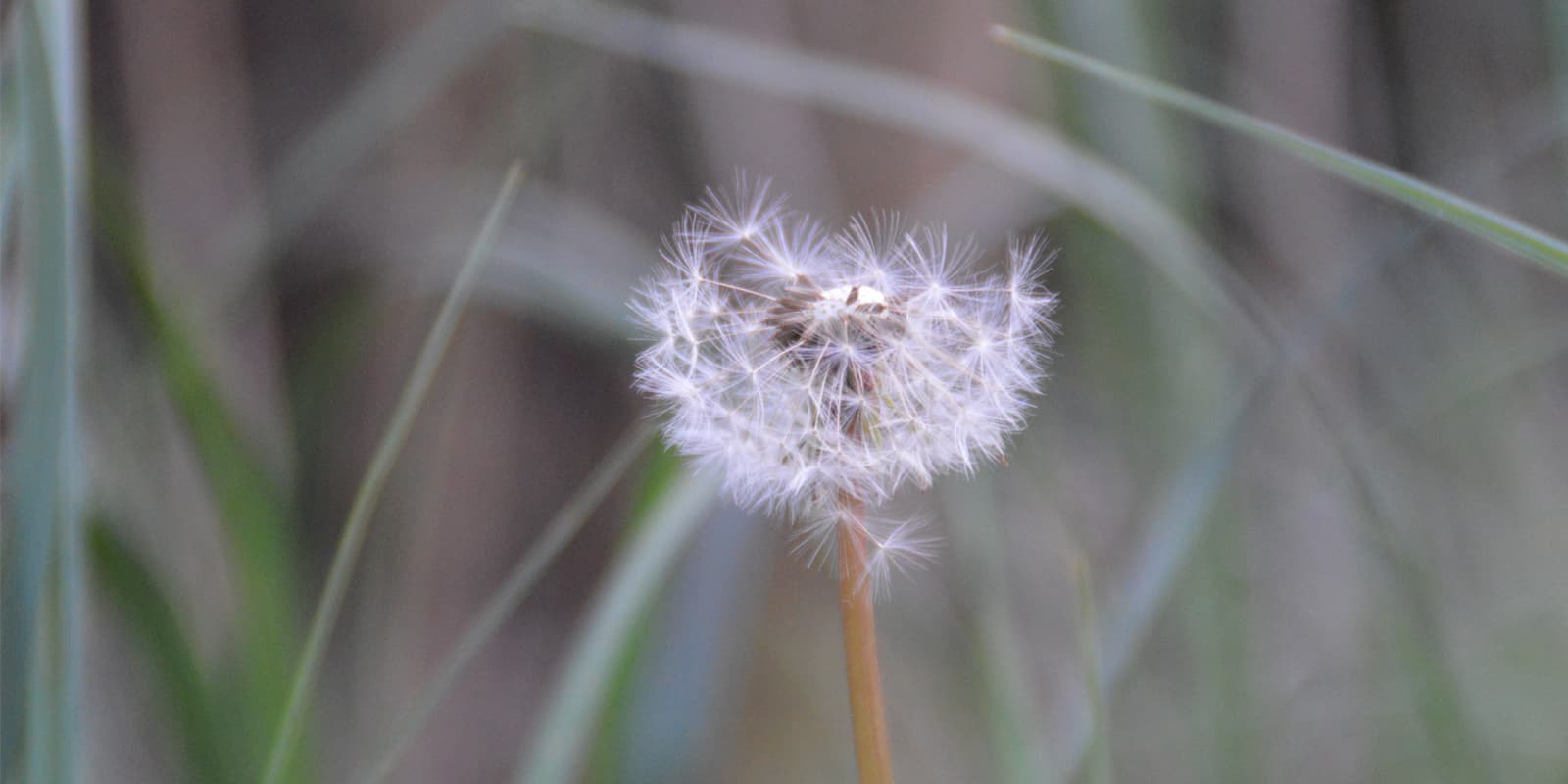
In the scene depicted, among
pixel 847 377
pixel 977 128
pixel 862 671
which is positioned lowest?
pixel 862 671

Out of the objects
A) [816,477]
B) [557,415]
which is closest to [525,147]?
[557,415]

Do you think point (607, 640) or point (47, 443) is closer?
point (47, 443)

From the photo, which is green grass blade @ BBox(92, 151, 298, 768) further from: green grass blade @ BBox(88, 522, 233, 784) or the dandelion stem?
the dandelion stem

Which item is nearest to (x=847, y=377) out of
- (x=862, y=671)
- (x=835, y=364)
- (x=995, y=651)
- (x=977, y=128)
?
(x=835, y=364)

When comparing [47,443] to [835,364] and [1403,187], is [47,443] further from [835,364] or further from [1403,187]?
[1403,187]

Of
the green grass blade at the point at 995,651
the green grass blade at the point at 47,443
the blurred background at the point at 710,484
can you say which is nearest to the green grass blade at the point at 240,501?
the blurred background at the point at 710,484

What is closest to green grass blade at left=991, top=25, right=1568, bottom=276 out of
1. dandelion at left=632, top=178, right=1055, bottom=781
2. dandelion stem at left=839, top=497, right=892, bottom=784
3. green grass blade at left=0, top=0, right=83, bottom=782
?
dandelion at left=632, top=178, right=1055, bottom=781
